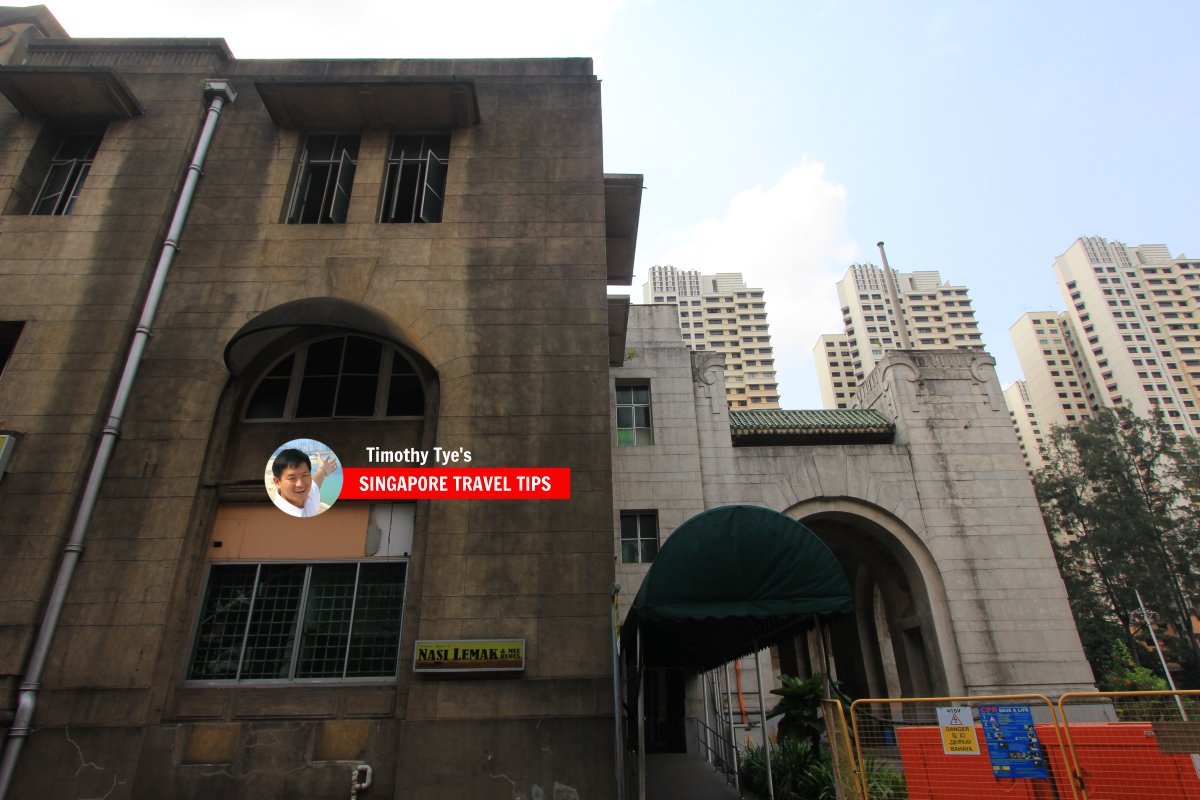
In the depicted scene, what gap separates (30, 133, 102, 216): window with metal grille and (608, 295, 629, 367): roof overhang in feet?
40.2

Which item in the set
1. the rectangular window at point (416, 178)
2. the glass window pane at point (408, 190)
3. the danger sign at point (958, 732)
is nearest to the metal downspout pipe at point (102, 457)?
the rectangular window at point (416, 178)

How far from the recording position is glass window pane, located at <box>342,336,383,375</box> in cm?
1174

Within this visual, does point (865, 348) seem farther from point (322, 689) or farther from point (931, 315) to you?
point (322, 689)

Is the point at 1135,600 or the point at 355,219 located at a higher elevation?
the point at 355,219

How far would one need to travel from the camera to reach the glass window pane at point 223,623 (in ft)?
31.2

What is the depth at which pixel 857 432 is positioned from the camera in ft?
69.4

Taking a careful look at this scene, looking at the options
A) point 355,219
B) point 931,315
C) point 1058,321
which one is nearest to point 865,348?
point 931,315

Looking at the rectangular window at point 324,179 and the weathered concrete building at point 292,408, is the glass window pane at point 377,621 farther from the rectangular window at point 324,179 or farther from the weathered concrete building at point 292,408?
the rectangular window at point 324,179

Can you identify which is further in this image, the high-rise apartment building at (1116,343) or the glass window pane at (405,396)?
the high-rise apartment building at (1116,343)

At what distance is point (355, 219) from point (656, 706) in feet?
54.7

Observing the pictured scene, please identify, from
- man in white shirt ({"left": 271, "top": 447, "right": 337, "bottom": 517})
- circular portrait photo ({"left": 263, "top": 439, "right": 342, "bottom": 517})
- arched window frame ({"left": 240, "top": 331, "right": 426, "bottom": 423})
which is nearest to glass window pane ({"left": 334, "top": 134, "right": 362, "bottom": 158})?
arched window frame ({"left": 240, "top": 331, "right": 426, "bottom": 423})

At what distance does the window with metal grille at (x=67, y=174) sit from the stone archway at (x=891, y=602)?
20.5 m

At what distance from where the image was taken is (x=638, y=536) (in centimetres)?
1891

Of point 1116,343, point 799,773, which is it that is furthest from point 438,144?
point 1116,343
